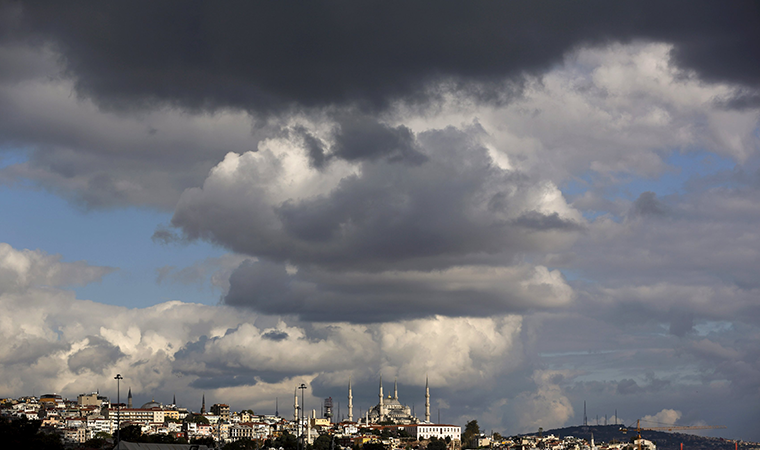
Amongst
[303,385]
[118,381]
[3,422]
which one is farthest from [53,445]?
[303,385]

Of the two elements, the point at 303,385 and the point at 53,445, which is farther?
the point at 303,385

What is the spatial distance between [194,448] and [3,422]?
3098 centimetres

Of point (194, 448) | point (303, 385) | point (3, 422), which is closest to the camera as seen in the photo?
point (3, 422)

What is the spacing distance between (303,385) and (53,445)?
4925cm

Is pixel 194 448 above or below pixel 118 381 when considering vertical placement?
below

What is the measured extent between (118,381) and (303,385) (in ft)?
113

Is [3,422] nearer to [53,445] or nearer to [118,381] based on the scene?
[53,445]

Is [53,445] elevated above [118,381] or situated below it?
below

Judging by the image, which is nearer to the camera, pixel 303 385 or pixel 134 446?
pixel 134 446

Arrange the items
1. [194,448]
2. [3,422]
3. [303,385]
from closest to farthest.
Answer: [3,422]
[194,448]
[303,385]

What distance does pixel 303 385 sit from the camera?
166 meters

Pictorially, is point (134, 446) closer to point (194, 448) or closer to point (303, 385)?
point (194, 448)

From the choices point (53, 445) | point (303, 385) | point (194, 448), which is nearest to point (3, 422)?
point (53, 445)

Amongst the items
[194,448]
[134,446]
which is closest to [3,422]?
[134,446]
